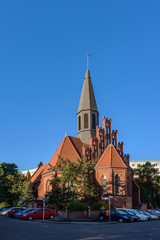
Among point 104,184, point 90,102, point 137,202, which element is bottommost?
point 137,202

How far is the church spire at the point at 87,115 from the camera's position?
54.4 metres

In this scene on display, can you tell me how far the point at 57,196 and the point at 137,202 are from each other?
16.3 meters

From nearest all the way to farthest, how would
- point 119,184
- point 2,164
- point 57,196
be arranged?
point 57,196 → point 119,184 → point 2,164

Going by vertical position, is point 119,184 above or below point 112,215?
above

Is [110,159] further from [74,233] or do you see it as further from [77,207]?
[74,233]

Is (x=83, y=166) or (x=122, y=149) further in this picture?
(x=122, y=149)

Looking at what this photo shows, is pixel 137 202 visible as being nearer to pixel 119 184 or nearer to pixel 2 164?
pixel 119 184

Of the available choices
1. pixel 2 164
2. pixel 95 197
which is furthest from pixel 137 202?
pixel 2 164

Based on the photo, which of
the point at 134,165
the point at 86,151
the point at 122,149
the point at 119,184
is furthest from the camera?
the point at 134,165

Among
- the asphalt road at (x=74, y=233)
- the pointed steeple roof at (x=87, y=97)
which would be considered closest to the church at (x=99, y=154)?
the pointed steeple roof at (x=87, y=97)

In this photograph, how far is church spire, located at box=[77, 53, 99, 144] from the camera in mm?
54375

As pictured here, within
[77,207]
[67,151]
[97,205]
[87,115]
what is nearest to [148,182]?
[87,115]

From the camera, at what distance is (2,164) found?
191ft

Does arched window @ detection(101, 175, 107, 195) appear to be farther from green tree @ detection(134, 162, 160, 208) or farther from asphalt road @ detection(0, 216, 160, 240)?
green tree @ detection(134, 162, 160, 208)
